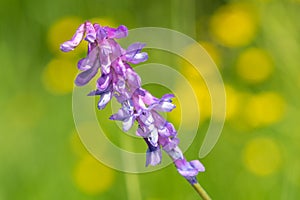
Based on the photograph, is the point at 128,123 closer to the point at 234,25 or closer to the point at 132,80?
the point at 132,80

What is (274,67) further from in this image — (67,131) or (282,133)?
(67,131)

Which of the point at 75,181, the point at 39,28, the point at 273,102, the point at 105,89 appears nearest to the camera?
the point at 105,89

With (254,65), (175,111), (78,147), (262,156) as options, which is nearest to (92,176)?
(78,147)

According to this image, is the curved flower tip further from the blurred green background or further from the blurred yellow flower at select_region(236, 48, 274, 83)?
the blurred yellow flower at select_region(236, 48, 274, 83)

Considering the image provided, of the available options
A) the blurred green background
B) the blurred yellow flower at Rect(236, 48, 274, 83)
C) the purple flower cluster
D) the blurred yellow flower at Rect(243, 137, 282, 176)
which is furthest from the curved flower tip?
the blurred yellow flower at Rect(236, 48, 274, 83)

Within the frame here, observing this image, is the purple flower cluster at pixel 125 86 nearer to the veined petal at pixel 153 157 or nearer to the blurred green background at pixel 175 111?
the veined petal at pixel 153 157

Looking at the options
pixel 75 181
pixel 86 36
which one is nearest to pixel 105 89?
pixel 86 36

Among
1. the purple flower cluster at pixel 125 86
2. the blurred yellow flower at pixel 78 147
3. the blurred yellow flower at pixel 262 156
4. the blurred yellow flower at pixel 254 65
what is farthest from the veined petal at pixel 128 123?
the blurred yellow flower at pixel 254 65
